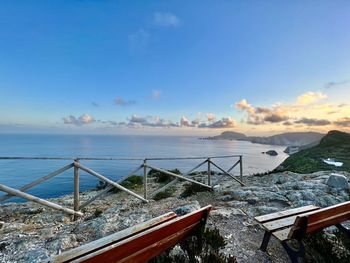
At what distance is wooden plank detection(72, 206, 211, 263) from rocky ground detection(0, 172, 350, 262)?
1345mm

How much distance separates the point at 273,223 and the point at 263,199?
129 inches

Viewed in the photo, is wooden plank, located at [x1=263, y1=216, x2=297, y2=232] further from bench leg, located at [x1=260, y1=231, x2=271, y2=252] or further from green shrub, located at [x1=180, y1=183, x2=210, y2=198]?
green shrub, located at [x1=180, y1=183, x2=210, y2=198]

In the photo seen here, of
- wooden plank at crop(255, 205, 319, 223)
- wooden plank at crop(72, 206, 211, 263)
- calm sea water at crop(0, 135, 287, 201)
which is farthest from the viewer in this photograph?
calm sea water at crop(0, 135, 287, 201)

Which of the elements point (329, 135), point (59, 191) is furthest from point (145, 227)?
point (329, 135)

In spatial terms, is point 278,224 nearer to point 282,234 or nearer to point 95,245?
point 282,234

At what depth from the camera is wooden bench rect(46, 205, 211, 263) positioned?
2.13 metres

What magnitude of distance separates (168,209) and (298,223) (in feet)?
12.5

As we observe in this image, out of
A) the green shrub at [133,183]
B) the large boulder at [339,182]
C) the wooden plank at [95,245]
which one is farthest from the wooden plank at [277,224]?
the green shrub at [133,183]

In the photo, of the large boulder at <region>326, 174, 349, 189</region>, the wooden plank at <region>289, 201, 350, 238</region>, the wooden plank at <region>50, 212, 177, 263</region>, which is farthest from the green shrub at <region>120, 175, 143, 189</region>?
the wooden plank at <region>289, 201, 350, 238</region>

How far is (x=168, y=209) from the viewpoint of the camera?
6.36 m

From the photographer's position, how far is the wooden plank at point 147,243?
2.10 m

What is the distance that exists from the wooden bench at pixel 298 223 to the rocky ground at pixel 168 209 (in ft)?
1.71

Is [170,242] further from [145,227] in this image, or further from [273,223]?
[273,223]

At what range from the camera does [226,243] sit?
3.96m
